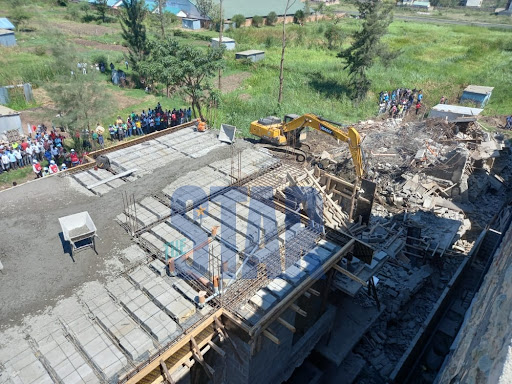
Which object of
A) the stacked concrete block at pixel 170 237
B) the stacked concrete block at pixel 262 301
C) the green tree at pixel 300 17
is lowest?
the stacked concrete block at pixel 262 301

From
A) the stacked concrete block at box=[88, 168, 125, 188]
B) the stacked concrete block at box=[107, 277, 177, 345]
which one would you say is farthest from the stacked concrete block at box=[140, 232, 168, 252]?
the stacked concrete block at box=[88, 168, 125, 188]

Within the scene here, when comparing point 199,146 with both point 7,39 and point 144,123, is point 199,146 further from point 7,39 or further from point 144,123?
point 7,39

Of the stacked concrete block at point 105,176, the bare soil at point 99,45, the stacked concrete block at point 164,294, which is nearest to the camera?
the stacked concrete block at point 164,294

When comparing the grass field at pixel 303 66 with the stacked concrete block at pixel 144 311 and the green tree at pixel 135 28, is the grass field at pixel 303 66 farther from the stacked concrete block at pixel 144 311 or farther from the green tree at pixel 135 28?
the stacked concrete block at pixel 144 311

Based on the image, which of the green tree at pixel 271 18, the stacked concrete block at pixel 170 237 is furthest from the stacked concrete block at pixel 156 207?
the green tree at pixel 271 18

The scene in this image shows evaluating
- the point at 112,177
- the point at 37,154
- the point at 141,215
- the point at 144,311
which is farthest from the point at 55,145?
the point at 144,311

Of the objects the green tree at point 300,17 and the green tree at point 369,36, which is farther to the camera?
the green tree at point 300,17

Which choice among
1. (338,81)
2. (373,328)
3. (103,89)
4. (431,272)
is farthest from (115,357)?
(338,81)

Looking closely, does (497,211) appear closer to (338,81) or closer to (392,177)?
(392,177)

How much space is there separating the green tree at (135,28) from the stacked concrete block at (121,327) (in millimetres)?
30776

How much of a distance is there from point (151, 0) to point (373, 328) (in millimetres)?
71788

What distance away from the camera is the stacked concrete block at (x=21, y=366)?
7621mm

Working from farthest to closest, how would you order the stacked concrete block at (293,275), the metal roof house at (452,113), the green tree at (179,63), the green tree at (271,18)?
the green tree at (271,18) < the metal roof house at (452,113) < the green tree at (179,63) < the stacked concrete block at (293,275)

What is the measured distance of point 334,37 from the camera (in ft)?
170
